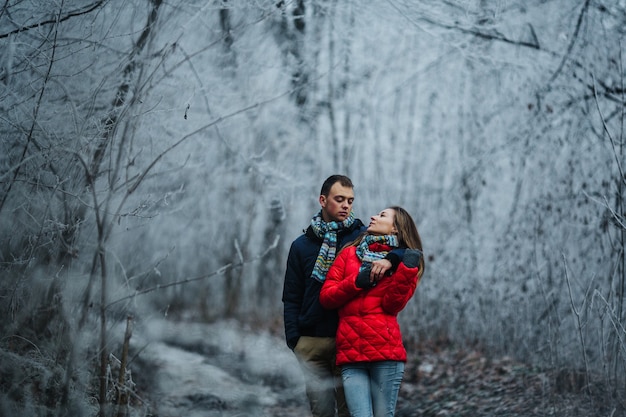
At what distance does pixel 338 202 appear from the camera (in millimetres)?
3201

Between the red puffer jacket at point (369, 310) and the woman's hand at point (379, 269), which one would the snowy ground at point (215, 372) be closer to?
the red puffer jacket at point (369, 310)

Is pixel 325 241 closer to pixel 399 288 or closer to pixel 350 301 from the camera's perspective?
pixel 350 301

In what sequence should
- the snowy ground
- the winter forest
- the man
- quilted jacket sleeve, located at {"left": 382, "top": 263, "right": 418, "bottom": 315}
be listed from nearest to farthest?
quilted jacket sleeve, located at {"left": 382, "top": 263, "right": 418, "bottom": 315}
the man
the snowy ground
the winter forest

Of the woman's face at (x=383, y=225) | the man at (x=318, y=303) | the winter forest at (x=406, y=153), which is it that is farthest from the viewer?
the winter forest at (x=406, y=153)

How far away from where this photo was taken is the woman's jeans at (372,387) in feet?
9.64

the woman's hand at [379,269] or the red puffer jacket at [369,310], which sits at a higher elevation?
the woman's hand at [379,269]

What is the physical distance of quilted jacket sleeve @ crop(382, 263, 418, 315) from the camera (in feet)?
9.41

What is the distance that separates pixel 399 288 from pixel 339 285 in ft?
0.81

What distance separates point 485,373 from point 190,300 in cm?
320

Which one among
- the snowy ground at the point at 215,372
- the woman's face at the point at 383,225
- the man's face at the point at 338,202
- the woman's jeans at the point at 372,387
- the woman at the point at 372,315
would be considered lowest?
the snowy ground at the point at 215,372

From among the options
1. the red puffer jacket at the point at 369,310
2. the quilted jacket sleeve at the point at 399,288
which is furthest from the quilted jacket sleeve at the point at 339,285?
the quilted jacket sleeve at the point at 399,288

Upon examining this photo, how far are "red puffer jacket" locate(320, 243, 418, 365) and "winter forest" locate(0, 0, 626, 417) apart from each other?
2.04 m

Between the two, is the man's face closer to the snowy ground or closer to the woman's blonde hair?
the woman's blonde hair

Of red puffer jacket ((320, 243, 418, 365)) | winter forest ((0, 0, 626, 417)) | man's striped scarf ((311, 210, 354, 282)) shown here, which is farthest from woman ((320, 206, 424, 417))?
winter forest ((0, 0, 626, 417))
